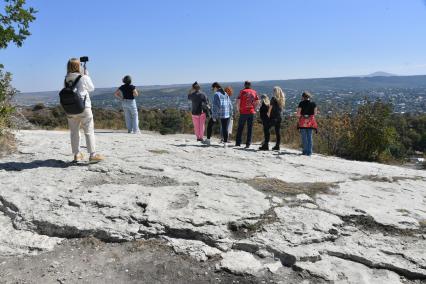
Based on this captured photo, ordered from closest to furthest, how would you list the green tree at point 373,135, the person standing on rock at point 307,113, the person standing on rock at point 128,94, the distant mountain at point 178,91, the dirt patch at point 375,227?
the dirt patch at point 375,227
the person standing on rock at point 307,113
the person standing on rock at point 128,94
the green tree at point 373,135
the distant mountain at point 178,91

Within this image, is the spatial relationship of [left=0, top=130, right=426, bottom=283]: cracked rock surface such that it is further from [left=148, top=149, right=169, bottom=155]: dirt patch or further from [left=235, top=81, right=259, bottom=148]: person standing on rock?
[left=235, top=81, right=259, bottom=148]: person standing on rock

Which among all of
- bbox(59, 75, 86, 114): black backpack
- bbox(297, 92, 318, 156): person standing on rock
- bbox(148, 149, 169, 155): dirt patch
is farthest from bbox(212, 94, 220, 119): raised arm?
bbox(59, 75, 86, 114): black backpack

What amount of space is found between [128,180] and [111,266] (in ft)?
6.66

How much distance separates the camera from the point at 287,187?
612cm

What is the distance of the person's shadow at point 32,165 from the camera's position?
6.40 metres

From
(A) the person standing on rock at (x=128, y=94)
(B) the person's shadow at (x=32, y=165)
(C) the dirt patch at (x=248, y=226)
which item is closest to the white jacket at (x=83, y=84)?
(B) the person's shadow at (x=32, y=165)

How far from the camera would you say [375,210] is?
215 inches

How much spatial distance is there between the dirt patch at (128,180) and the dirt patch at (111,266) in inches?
56.9

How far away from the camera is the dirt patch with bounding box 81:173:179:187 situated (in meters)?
5.79

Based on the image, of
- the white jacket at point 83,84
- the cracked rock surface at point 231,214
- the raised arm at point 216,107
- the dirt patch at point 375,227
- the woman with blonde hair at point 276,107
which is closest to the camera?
the cracked rock surface at point 231,214

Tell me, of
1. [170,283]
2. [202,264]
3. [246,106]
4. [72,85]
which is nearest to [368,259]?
[202,264]

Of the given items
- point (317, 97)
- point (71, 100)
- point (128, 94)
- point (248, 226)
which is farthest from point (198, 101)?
point (317, 97)

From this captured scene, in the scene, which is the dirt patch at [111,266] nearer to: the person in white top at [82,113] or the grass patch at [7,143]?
the person in white top at [82,113]

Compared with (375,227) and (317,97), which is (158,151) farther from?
(317,97)
